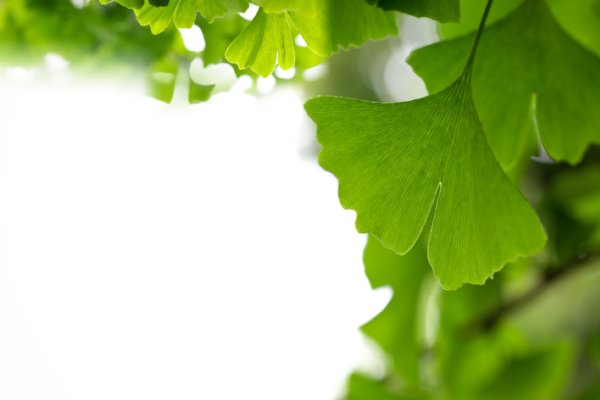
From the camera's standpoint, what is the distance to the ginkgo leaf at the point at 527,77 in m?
0.53

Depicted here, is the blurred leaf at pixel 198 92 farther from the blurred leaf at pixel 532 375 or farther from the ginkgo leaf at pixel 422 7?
the blurred leaf at pixel 532 375

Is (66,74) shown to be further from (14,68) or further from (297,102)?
(297,102)

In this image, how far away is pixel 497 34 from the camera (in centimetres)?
53

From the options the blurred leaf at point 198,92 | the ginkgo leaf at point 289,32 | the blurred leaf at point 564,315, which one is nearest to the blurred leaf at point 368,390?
the blurred leaf at point 198,92

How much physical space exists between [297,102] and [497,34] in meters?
0.69

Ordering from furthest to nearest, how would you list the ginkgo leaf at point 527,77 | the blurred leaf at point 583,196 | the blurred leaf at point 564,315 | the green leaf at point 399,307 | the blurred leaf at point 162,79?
1. the blurred leaf at point 564,315
2. the blurred leaf at point 583,196
3. the green leaf at point 399,307
4. the blurred leaf at point 162,79
5. the ginkgo leaf at point 527,77

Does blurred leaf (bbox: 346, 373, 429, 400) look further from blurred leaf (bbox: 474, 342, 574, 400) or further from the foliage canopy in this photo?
the foliage canopy

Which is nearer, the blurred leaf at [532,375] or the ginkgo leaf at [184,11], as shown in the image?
the ginkgo leaf at [184,11]

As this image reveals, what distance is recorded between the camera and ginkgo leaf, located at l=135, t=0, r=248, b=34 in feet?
1.28

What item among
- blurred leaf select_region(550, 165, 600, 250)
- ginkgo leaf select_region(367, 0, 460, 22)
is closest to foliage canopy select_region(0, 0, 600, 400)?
ginkgo leaf select_region(367, 0, 460, 22)

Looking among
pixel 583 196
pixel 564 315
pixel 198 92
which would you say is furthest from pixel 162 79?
pixel 564 315

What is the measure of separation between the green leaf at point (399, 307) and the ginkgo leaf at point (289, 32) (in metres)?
0.44

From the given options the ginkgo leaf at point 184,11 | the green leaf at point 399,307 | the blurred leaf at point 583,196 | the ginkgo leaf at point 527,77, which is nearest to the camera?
the ginkgo leaf at point 184,11

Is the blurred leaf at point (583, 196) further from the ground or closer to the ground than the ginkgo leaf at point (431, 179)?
further from the ground
